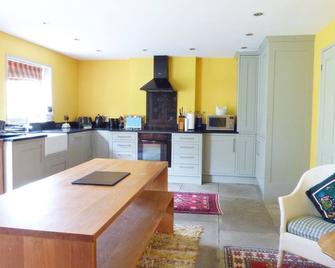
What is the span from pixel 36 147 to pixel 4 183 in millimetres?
562

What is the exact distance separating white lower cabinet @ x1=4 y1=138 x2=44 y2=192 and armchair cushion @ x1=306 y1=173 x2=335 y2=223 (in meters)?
2.92

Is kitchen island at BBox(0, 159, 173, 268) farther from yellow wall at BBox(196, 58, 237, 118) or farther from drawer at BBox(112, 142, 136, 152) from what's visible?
yellow wall at BBox(196, 58, 237, 118)

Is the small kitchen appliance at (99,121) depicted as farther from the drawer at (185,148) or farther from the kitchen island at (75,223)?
the kitchen island at (75,223)


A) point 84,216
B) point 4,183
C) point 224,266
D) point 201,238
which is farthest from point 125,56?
point 84,216

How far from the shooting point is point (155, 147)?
17.2ft

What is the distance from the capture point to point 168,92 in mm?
5621

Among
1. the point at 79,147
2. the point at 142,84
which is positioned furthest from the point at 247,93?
the point at 79,147

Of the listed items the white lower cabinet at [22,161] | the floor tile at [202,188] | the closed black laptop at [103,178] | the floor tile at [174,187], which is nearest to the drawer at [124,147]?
the floor tile at [174,187]

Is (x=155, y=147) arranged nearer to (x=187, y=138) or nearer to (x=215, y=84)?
(x=187, y=138)

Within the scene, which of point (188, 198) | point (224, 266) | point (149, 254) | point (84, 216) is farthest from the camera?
point (188, 198)

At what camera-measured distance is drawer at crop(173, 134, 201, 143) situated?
5.04m

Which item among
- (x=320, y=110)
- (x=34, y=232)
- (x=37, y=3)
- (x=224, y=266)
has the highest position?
(x=37, y=3)

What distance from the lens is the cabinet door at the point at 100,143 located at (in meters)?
5.42

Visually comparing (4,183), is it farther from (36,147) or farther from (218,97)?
(218,97)
